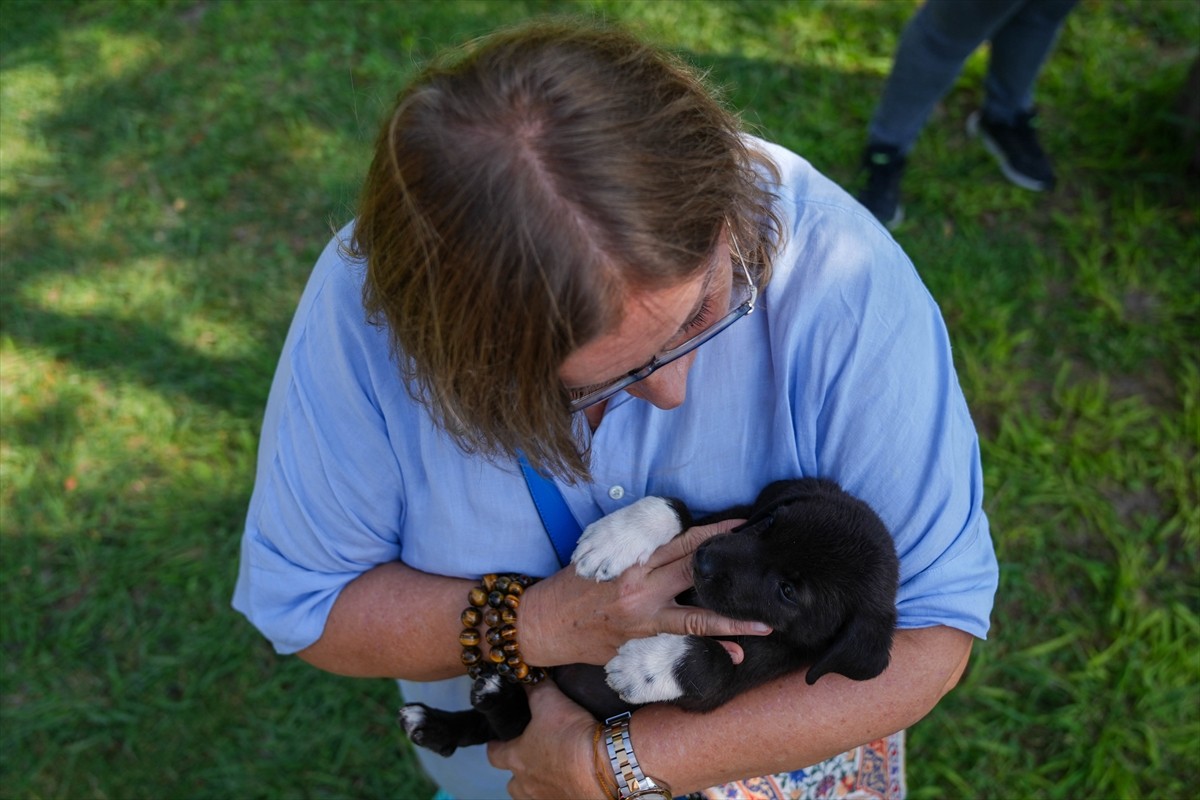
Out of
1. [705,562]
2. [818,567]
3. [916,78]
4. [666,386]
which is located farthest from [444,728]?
[916,78]

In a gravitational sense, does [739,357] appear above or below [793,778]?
above

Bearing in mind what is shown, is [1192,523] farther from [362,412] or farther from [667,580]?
[362,412]

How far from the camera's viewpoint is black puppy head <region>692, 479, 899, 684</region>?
1.95 metres

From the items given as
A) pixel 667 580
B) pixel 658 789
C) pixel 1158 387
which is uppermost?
pixel 667 580

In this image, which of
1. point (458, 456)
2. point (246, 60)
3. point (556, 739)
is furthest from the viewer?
point (246, 60)

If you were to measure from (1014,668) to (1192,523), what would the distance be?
99 centimetres

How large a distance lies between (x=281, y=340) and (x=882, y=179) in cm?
304

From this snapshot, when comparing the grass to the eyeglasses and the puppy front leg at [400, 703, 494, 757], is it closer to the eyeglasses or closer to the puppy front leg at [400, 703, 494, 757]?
the puppy front leg at [400, 703, 494, 757]

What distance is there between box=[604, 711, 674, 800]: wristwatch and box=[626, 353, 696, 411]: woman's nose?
0.81m

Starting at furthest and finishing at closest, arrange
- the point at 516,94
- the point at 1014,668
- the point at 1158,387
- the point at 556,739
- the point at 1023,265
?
the point at 1023,265
the point at 1158,387
the point at 1014,668
the point at 556,739
the point at 516,94

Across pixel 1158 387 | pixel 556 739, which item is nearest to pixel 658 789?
pixel 556 739

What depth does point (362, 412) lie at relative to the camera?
1908 mm

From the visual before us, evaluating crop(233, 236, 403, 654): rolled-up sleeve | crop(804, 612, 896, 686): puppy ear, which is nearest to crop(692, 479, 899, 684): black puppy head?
crop(804, 612, 896, 686): puppy ear

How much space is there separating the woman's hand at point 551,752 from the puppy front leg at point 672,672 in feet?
0.45
